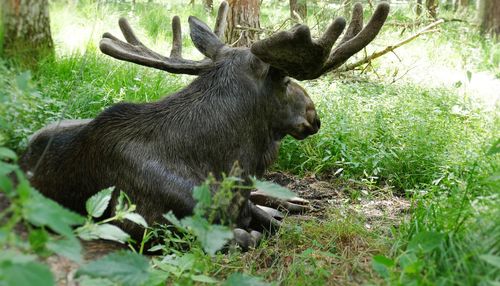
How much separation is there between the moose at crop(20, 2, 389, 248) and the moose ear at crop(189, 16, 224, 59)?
0.07ft

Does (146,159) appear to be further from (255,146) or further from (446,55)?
(446,55)

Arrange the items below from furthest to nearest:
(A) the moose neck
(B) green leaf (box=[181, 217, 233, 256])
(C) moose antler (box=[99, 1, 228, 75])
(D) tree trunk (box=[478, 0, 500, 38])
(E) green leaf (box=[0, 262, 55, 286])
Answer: (D) tree trunk (box=[478, 0, 500, 38])
(C) moose antler (box=[99, 1, 228, 75])
(A) the moose neck
(B) green leaf (box=[181, 217, 233, 256])
(E) green leaf (box=[0, 262, 55, 286])

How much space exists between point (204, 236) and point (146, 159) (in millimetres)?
1661

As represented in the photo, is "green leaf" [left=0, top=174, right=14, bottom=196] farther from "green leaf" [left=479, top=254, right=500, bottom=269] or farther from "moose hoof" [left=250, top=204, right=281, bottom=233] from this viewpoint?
"moose hoof" [left=250, top=204, right=281, bottom=233]

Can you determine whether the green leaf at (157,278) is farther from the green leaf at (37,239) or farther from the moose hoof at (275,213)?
the moose hoof at (275,213)

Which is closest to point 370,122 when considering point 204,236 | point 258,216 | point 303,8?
point 258,216

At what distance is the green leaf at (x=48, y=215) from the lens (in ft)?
6.45

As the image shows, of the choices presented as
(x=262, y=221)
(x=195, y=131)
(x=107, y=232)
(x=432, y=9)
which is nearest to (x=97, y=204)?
(x=107, y=232)

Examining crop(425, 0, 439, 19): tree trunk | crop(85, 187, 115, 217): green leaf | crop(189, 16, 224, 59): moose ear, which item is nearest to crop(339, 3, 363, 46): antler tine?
crop(189, 16, 224, 59): moose ear

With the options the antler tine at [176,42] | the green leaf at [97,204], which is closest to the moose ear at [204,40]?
the antler tine at [176,42]

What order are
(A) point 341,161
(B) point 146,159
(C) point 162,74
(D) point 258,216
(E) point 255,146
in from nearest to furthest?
(B) point 146,159, (E) point 255,146, (D) point 258,216, (A) point 341,161, (C) point 162,74

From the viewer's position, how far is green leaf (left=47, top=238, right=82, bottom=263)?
7.12ft

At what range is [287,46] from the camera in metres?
4.03

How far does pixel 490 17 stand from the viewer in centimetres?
1354
